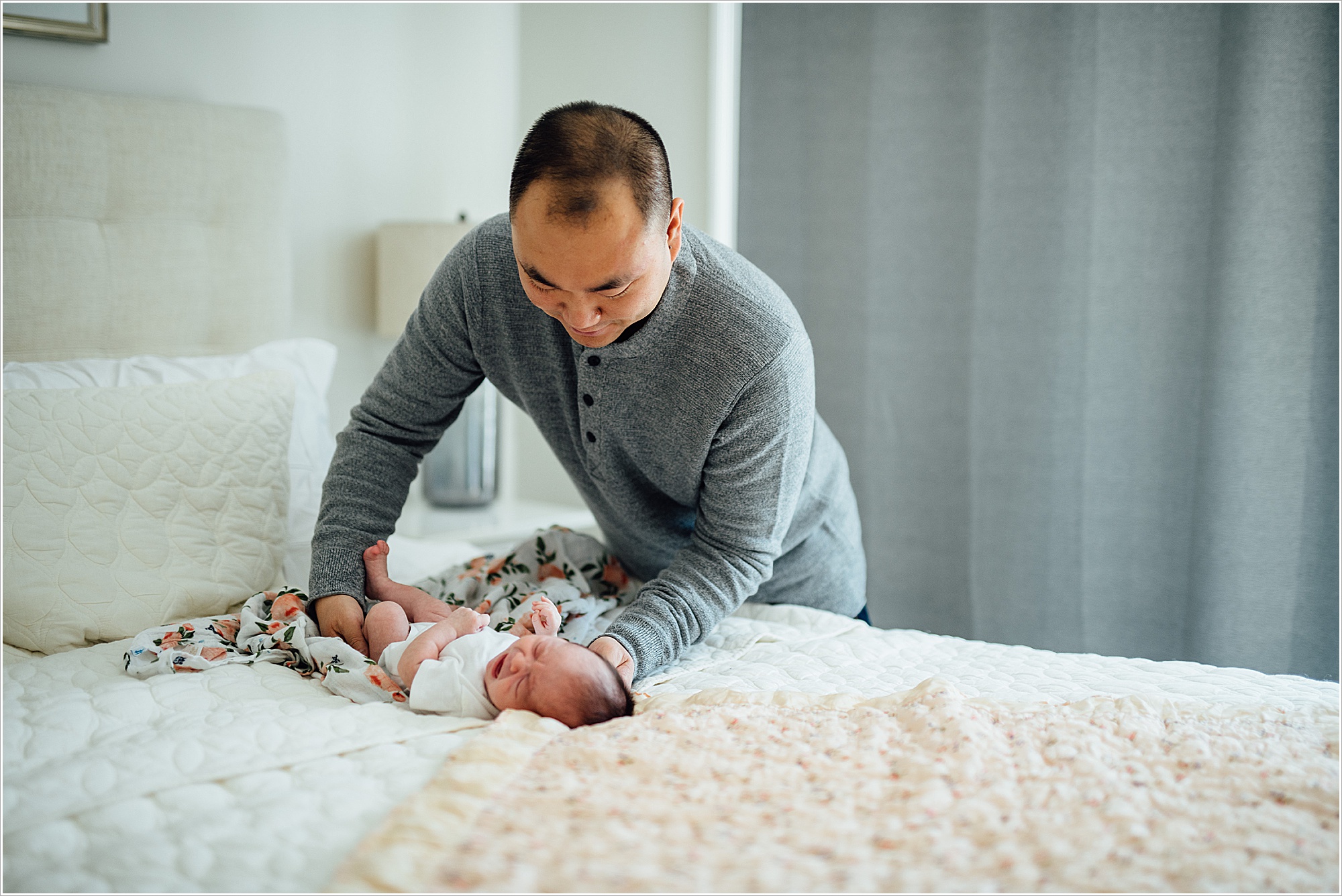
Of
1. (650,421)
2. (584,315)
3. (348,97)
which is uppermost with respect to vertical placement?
(348,97)

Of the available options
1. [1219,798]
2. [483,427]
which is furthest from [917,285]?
[1219,798]

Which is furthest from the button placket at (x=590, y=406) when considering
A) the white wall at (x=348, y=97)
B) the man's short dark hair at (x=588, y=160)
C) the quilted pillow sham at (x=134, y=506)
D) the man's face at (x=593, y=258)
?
the white wall at (x=348, y=97)

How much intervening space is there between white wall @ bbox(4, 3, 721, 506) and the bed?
0.22 metres

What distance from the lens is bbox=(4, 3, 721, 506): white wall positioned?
196 cm

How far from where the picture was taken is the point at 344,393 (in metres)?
2.32

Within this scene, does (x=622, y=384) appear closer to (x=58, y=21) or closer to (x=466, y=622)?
(x=466, y=622)

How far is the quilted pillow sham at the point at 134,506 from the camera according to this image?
129 centimetres

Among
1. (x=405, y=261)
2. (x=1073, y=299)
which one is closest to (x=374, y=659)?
(x=405, y=261)

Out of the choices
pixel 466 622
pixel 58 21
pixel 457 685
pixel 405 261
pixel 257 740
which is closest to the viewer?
pixel 257 740

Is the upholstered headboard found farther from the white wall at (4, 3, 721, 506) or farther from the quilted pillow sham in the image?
the quilted pillow sham

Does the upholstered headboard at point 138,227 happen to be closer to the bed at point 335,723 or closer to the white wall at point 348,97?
the bed at point 335,723

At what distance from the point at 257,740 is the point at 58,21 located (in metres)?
1.52

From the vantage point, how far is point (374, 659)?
1236 millimetres

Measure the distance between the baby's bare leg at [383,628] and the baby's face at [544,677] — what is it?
20 cm
